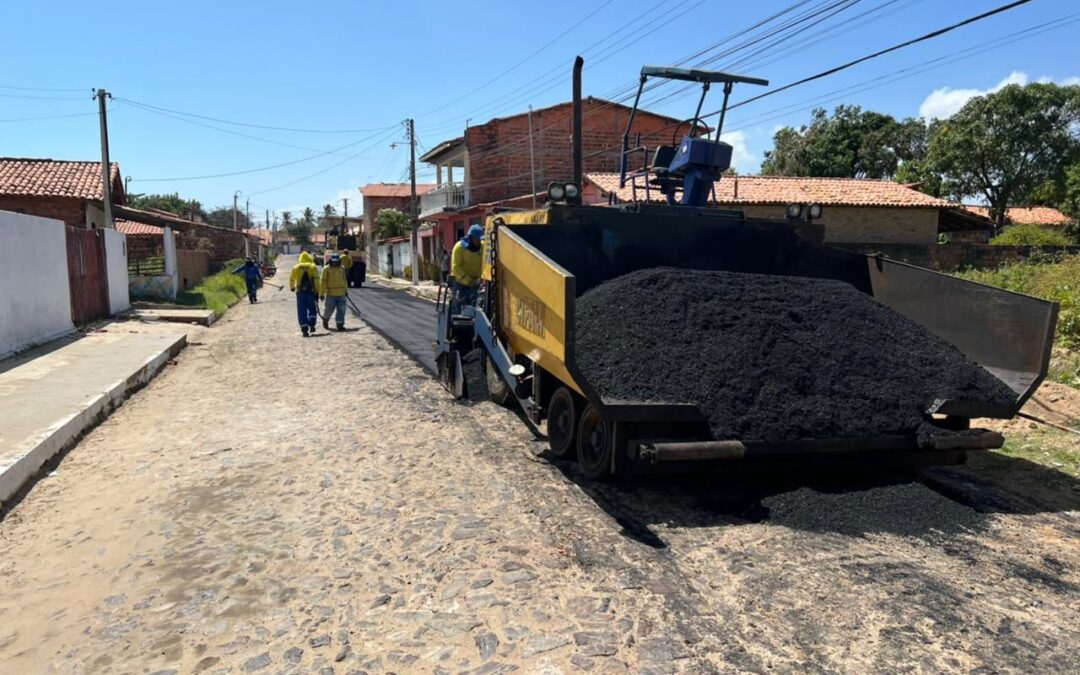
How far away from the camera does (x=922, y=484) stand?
4.39 metres

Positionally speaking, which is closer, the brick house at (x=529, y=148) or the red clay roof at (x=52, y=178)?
the red clay roof at (x=52, y=178)

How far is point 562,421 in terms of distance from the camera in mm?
4961

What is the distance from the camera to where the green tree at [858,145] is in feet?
122

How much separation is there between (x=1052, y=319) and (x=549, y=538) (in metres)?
3.47

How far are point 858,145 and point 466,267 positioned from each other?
120 feet

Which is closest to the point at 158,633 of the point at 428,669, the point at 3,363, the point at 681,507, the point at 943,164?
the point at 428,669

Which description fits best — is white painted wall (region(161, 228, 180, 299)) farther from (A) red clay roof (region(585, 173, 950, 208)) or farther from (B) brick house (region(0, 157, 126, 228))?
(A) red clay roof (region(585, 173, 950, 208))

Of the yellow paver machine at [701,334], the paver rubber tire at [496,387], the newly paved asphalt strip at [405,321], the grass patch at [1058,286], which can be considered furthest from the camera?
the newly paved asphalt strip at [405,321]

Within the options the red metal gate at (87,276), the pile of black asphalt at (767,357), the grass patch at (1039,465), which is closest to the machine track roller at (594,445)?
the pile of black asphalt at (767,357)

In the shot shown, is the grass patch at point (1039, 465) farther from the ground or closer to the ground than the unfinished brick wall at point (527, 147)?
closer to the ground

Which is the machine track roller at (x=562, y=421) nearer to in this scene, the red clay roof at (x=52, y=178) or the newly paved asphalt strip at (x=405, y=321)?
the newly paved asphalt strip at (x=405, y=321)

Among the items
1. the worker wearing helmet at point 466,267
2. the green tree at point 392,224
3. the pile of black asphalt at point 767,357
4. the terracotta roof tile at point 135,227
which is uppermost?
the green tree at point 392,224

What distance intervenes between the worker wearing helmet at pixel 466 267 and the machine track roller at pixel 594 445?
3.24 meters

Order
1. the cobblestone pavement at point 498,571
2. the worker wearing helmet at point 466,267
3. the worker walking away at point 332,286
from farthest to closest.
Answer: the worker walking away at point 332,286, the worker wearing helmet at point 466,267, the cobblestone pavement at point 498,571
